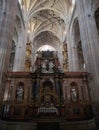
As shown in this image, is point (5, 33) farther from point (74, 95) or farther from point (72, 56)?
point (72, 56)

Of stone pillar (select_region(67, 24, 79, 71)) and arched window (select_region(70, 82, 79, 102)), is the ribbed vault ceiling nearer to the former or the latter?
stone pillar (select_region(67, 24, 79, 71))

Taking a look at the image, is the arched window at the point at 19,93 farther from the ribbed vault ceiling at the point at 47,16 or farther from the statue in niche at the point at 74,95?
the ribbed vault ceiling at the point at 47,16

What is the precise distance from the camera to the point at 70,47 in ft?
64.6

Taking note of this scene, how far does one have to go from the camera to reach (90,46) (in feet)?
39.3

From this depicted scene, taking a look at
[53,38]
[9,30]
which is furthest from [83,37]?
[53,38]

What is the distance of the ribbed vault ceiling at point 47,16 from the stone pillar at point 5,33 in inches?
295

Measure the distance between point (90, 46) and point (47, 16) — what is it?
61.1 ft

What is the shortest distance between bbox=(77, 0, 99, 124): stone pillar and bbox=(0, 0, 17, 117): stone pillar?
749 centimetres

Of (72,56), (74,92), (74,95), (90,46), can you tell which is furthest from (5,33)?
(72,56)

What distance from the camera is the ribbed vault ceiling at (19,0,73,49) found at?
71.8 ft

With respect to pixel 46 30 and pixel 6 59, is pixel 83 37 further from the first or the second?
pixel 46 30

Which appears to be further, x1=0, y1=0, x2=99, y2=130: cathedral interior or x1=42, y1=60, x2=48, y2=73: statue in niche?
x1=42, y1=60, x2=48, y2=73: statue in niche

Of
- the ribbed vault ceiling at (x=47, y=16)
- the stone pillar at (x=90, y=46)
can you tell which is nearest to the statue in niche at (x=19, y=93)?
the stone pillar at (x=90, y=46)

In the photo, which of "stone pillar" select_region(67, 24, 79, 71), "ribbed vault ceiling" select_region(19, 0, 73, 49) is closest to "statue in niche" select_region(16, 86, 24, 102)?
"stone pillar" select_region(67, 24, 79, 71)
